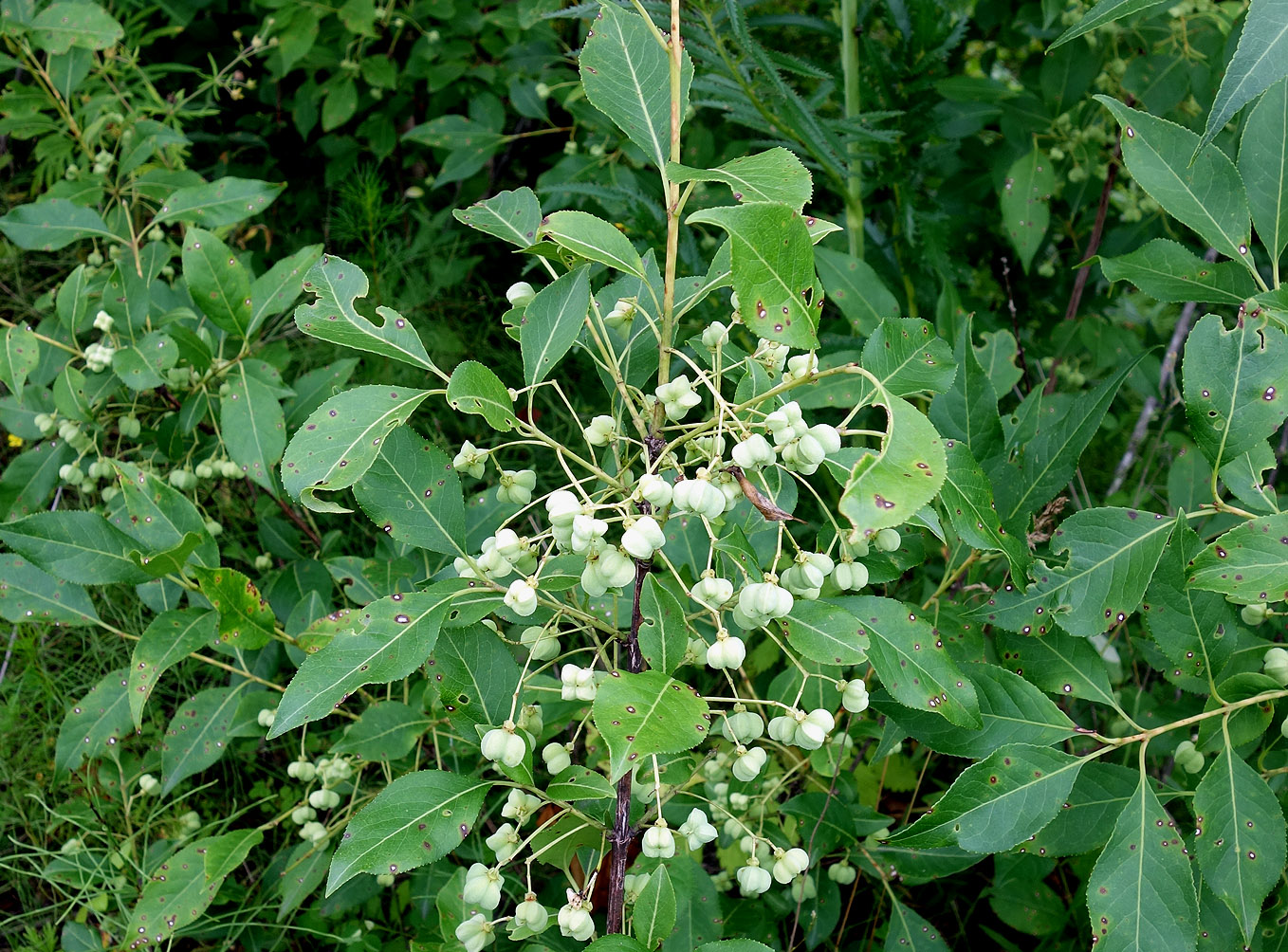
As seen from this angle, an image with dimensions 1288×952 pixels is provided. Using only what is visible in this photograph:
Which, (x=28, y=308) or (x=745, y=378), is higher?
(x=745, y=378)

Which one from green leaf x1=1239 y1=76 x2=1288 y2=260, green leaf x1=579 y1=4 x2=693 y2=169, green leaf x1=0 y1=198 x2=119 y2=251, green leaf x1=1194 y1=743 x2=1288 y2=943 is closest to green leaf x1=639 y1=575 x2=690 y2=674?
green leaf x1=579 y1=4 x2=693 y2=169

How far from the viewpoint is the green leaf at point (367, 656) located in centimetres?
96

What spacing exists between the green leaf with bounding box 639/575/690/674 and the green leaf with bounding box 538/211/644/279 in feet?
1.01

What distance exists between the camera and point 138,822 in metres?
2.02

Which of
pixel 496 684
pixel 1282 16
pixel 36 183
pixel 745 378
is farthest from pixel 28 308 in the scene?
pixel 1282 16

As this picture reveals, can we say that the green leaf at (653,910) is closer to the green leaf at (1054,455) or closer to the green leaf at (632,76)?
the green leaf at (1054,455)

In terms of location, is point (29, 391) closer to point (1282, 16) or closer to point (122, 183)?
point (122, 183)

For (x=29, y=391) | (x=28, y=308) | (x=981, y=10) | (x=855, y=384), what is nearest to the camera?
(x=855, y=384)

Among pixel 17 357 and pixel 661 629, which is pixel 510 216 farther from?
pixel 17 357

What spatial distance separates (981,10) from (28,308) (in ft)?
9.04

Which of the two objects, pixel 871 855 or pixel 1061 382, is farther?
pixel 1061 382

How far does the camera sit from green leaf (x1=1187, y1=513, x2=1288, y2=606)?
100 cm

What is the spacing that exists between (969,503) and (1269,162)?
635 mm

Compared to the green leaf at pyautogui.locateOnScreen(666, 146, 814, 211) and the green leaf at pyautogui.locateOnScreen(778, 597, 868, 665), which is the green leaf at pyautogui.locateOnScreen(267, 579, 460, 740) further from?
the green leaf at pyautogui.locateOnScreen(666, 146, 814, 211)
